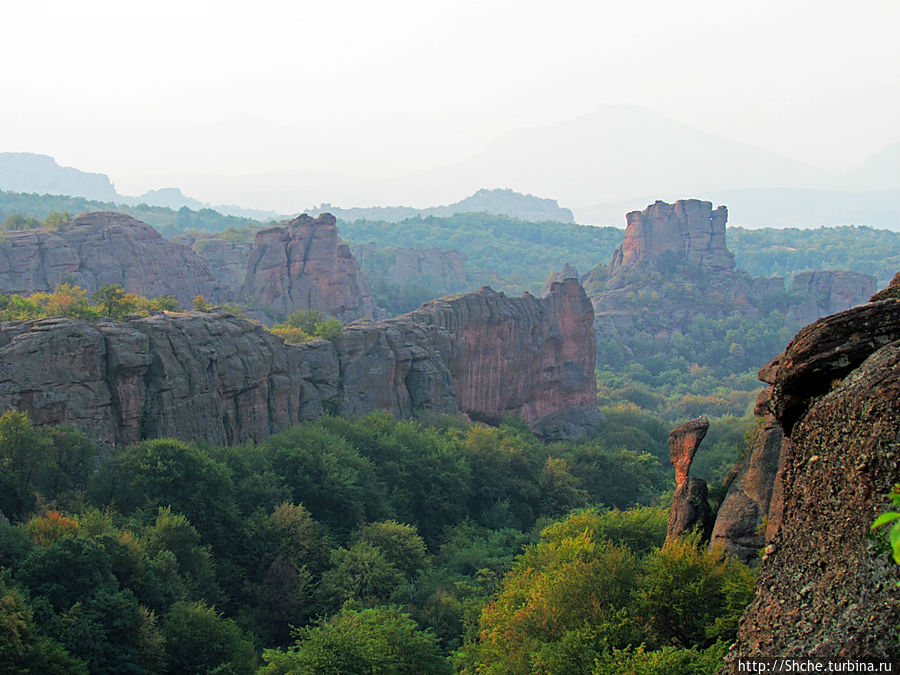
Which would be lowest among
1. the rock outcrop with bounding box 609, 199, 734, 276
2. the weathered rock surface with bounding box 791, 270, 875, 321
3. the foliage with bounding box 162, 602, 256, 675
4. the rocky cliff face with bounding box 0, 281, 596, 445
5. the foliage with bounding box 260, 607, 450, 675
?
the foliage with bounding box 162, 602, 256, 675

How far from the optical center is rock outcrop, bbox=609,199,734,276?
112169 mm

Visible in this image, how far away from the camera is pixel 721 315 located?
10869 cm

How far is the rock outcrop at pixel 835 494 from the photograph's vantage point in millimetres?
7145

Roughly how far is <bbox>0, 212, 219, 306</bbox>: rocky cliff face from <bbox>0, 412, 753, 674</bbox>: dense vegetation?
3536 cm

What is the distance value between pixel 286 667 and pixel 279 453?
1414 centimetres

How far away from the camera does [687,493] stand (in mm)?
19453

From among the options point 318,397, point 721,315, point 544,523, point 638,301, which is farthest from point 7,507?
point 721,315

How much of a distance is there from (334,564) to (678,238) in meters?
94.8

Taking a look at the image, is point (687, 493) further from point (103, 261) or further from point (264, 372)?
point (103, 261)

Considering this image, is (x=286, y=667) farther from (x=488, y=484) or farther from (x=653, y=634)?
(x=488, y=484)

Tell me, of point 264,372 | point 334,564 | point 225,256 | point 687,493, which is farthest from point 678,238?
point 687,493

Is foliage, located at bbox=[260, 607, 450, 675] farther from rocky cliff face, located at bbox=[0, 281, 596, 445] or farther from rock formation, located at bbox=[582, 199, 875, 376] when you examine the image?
rock formation, located at bbox=[582, 199, 875, 376]

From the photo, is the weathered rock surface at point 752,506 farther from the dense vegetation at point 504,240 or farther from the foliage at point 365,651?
the dense vegetation at point 504,240

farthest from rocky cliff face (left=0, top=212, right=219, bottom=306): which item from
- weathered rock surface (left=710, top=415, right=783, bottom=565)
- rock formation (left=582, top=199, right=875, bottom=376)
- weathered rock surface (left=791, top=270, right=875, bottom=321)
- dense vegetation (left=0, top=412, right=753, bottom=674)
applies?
weathered rock surface (left=791, top=270, right=875, bottom=321)
